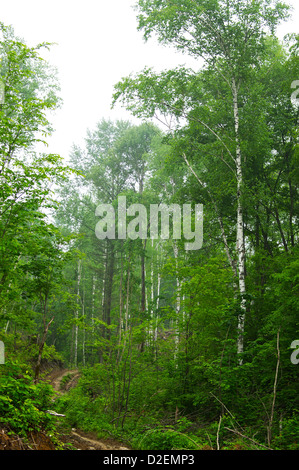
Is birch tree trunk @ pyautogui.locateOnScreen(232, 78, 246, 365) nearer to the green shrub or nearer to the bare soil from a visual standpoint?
the bare soil

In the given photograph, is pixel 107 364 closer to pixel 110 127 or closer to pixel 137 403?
pixel 137 403

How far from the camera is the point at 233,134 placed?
10.7 m

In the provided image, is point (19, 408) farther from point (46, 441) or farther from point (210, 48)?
point (210, 48)
